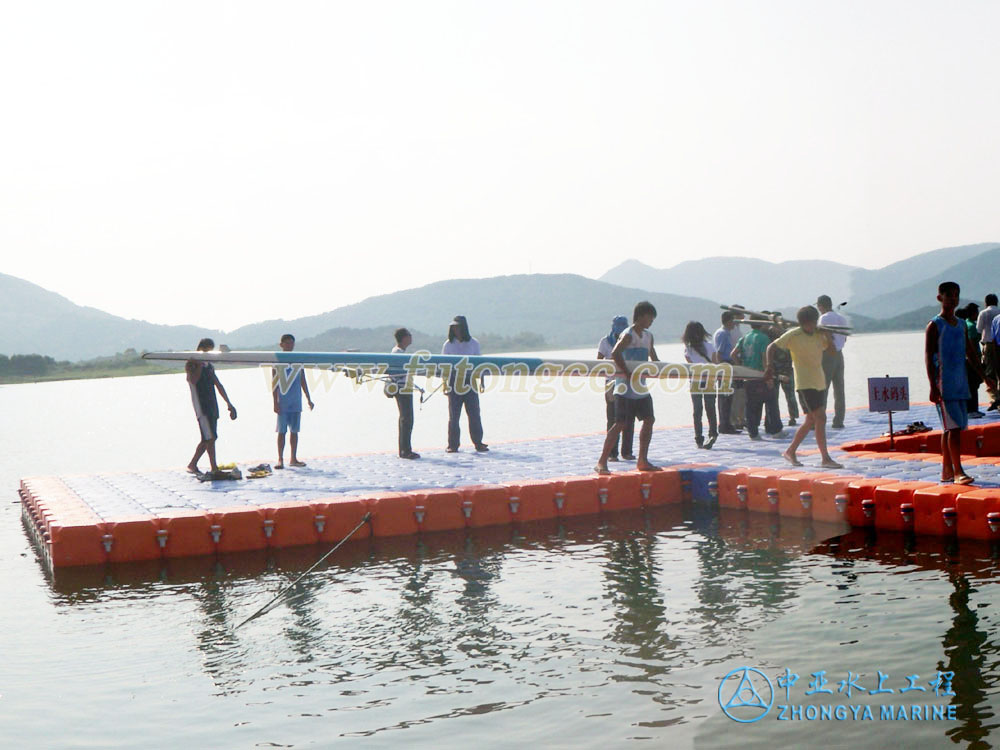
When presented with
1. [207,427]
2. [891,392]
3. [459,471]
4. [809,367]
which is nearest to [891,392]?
[891,392]

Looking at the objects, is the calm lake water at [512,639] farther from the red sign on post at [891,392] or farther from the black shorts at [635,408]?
the red sign on post at [891,392]

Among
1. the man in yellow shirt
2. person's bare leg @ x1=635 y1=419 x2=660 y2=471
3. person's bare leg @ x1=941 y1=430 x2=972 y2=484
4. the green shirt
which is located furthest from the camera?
the green shirt

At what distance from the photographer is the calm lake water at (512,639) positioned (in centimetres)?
693

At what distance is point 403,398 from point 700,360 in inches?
190

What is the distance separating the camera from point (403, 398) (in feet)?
57.1

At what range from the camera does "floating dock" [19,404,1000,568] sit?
38.5 feet

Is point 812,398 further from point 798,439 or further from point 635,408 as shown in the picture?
point 635,408

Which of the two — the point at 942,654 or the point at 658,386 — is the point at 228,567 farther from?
the point at 658,386

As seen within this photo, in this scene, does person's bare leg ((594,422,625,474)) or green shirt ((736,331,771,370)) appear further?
green shirt ((736,331,771,370))

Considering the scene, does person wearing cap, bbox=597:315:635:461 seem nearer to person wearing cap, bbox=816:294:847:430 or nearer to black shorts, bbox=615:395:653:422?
black shorts, bbox=615:395:653:422

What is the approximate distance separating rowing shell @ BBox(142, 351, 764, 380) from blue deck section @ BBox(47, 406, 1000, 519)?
1.25m

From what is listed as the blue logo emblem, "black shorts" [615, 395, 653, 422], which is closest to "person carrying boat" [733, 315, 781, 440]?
"black shorts" [615, 395, 653, 422]

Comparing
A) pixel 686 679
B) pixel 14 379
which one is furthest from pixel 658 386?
pixel 14 379

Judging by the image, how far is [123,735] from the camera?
23.6 ft
